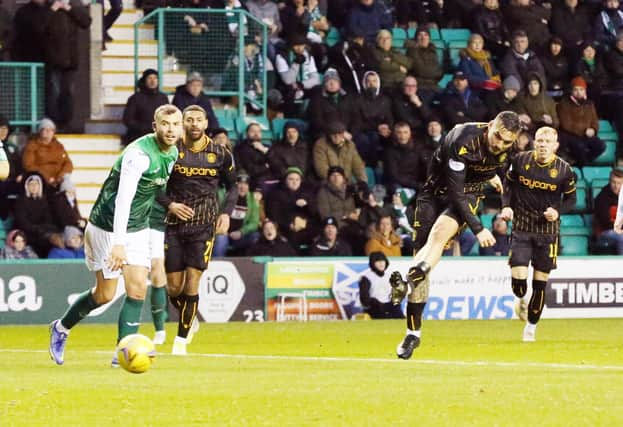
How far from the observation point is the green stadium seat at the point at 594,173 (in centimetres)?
2683

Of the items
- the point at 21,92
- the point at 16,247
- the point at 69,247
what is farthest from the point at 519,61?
the point at 16,247

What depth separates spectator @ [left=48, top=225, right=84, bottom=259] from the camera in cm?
2203

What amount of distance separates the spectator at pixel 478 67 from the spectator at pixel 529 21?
902 mm

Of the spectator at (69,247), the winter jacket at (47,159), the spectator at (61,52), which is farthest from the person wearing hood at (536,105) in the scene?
the spectator at (69,247)

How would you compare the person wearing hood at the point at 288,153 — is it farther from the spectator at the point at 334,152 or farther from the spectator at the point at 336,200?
the spectator at the point at 336,200

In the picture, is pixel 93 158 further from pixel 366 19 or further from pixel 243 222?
pixel 366 19

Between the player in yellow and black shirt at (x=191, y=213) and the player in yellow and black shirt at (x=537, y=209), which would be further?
the player in yellow and black shirt at (x=537, y=209)

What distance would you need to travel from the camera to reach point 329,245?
22969mm

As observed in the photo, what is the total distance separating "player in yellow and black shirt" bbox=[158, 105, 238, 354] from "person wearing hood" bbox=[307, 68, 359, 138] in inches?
348

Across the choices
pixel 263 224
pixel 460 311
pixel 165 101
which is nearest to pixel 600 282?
pixel 460 311

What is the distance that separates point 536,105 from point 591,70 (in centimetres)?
208

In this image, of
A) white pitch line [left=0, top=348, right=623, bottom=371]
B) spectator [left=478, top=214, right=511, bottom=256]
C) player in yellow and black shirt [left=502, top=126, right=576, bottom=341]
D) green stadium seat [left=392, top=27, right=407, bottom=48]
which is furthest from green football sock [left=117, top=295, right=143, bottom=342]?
green stadium seat [left=392, top=27, right=407, bottom=48]

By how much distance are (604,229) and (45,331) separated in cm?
942

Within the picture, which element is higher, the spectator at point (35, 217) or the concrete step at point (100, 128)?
the concrete step at point (100, 128)
